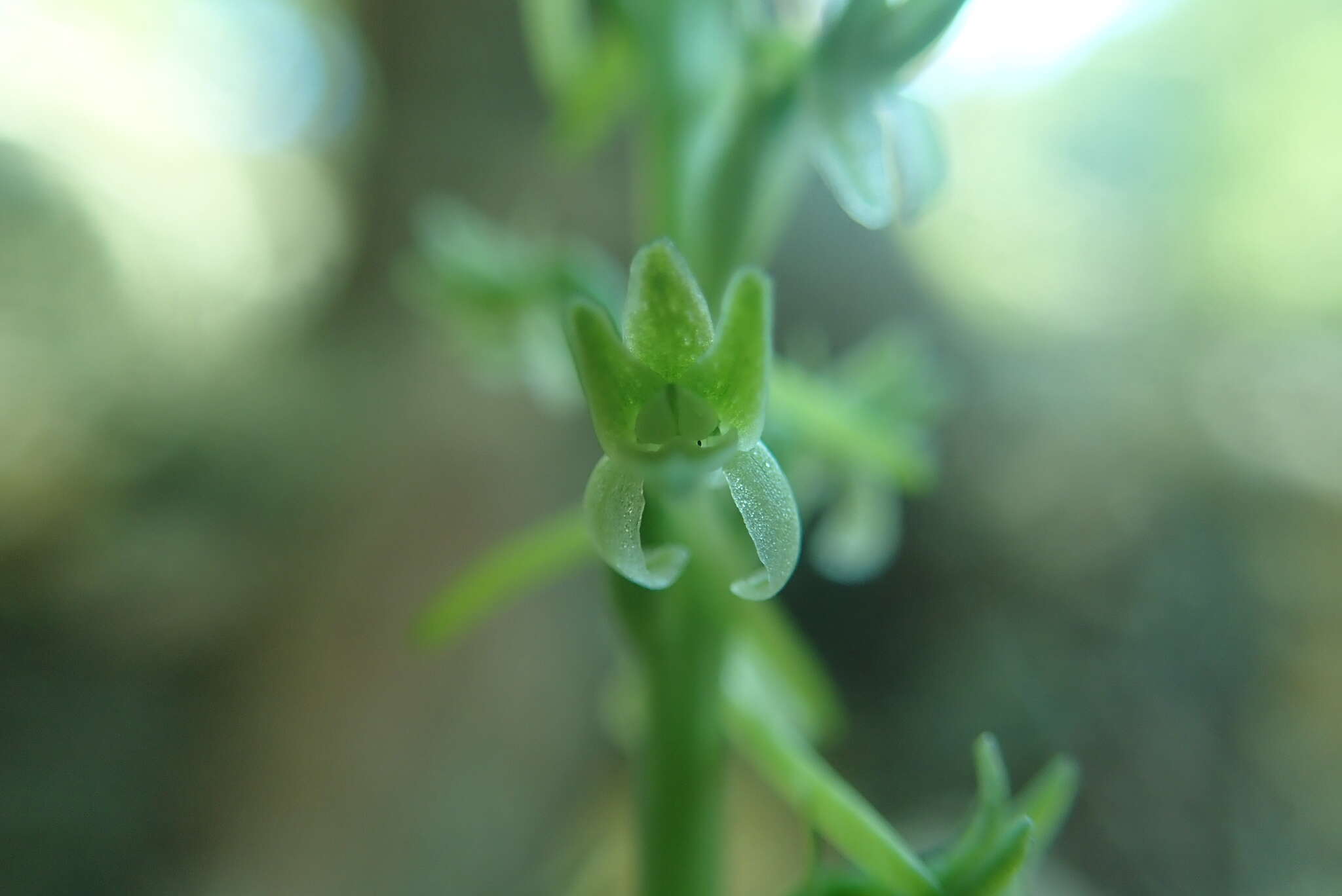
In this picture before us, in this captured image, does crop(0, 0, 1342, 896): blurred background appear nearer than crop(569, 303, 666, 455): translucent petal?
No

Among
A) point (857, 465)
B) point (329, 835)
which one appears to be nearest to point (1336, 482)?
point (857, 465)

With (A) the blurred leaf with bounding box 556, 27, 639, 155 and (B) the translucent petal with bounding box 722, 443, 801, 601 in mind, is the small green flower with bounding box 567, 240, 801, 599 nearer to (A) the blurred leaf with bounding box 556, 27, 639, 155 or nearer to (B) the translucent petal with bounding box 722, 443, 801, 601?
(B) the translucent petal with bounding box 722, 443, 801, 601

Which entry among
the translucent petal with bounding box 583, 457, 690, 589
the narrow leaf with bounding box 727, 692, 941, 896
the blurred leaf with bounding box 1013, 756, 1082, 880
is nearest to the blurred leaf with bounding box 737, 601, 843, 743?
the narrow leaf with bounding box 727, 692, 941, 896

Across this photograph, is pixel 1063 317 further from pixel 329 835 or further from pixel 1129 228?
pixel 329 835

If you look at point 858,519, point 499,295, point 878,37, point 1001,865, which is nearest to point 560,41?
point 499,295

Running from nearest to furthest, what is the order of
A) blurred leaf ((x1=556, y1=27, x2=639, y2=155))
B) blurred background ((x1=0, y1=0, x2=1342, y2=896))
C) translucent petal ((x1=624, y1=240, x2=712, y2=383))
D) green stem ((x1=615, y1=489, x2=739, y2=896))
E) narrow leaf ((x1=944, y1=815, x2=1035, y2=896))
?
translucent petal ((x1=624, y1=240, x2=712, y2=383))
narrow leaf ((x1=944, y1=815, x2=1035, y2=896))
green stem ((x1=615, y1=489, x2=739, y2=896))
blurred leaf ((x1=556, y1=27, x2=639, y2=155))
blurred background ((x1=0, y1=0, x2=1342, y2=896))

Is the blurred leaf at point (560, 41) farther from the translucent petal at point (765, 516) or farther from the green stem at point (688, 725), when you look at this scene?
the translucent petal at point (765, 516)
